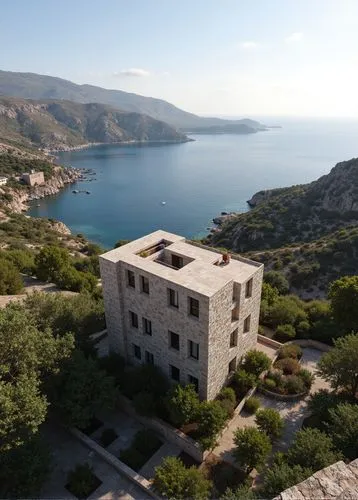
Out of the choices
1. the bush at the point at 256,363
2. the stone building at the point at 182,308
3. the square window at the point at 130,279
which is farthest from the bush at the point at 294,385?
the square window at the point at 130,279

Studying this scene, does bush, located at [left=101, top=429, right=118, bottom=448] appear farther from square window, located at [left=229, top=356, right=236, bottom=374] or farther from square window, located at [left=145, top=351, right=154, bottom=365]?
square window, located at [left=229, top=356, right=236, bottom=374]

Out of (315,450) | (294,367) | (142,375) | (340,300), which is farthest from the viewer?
(340,300)

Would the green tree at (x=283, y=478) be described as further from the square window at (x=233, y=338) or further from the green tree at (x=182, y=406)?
the square window at (x=233, y=338)

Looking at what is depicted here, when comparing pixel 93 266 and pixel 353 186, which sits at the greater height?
pixel 353 186

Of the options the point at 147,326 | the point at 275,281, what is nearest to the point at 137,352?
the point at 147,326

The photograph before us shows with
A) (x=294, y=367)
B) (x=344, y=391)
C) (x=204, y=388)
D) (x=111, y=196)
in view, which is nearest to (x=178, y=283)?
(x=204, y=388)

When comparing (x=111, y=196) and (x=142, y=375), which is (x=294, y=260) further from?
(x=111, y=196)

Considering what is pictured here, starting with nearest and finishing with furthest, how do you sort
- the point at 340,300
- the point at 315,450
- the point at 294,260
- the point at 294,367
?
the point at 315,450
the point at 294,367
the point at 340,300
the point at 294,260

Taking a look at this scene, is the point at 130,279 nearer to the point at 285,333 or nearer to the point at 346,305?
the point at 285,333
